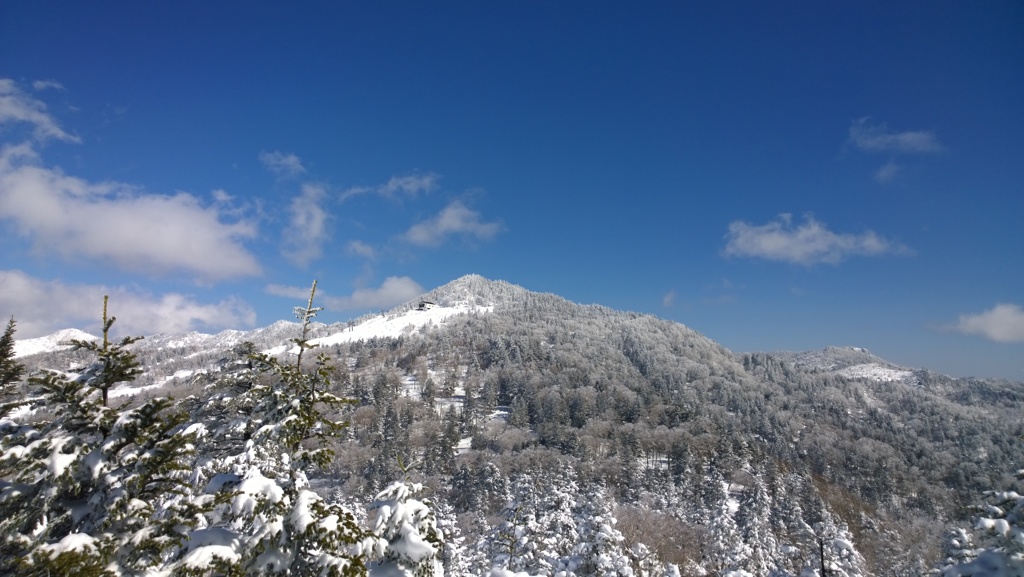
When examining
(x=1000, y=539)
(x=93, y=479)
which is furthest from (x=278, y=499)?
(x=1000, y=539)

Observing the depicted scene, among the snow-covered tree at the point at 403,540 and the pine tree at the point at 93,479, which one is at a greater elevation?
the pine tree at the point at 93,479

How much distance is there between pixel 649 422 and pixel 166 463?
199534 mm

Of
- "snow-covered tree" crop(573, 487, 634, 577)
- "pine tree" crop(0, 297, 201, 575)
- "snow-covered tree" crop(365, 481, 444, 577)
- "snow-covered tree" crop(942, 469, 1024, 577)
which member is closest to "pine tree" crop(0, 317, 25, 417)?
Answer: "pine tree" crop(0, 297, 201, 575)

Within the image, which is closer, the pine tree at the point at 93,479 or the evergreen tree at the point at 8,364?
the pine tree at the point at 93,479

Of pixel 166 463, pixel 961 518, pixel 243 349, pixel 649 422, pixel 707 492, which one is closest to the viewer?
pixel 166 463

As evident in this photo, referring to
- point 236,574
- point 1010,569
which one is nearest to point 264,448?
point 236,574

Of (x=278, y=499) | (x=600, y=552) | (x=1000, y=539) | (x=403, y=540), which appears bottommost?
(x=600, y=552)

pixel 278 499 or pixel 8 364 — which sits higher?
pixel 8 364

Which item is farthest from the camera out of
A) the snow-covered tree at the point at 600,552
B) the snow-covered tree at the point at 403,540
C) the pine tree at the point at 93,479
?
the snow-covered tree at the point at 600,552

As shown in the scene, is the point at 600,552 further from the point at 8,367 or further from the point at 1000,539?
the point at 8,367

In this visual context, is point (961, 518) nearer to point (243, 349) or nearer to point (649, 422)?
point (649, 422)

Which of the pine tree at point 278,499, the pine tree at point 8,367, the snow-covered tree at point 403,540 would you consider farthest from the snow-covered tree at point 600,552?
the pine tree at point 8,367

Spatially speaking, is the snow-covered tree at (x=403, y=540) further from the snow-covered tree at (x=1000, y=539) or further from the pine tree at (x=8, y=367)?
the pine tree at (x=8, y=367)

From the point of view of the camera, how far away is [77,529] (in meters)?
7.98
